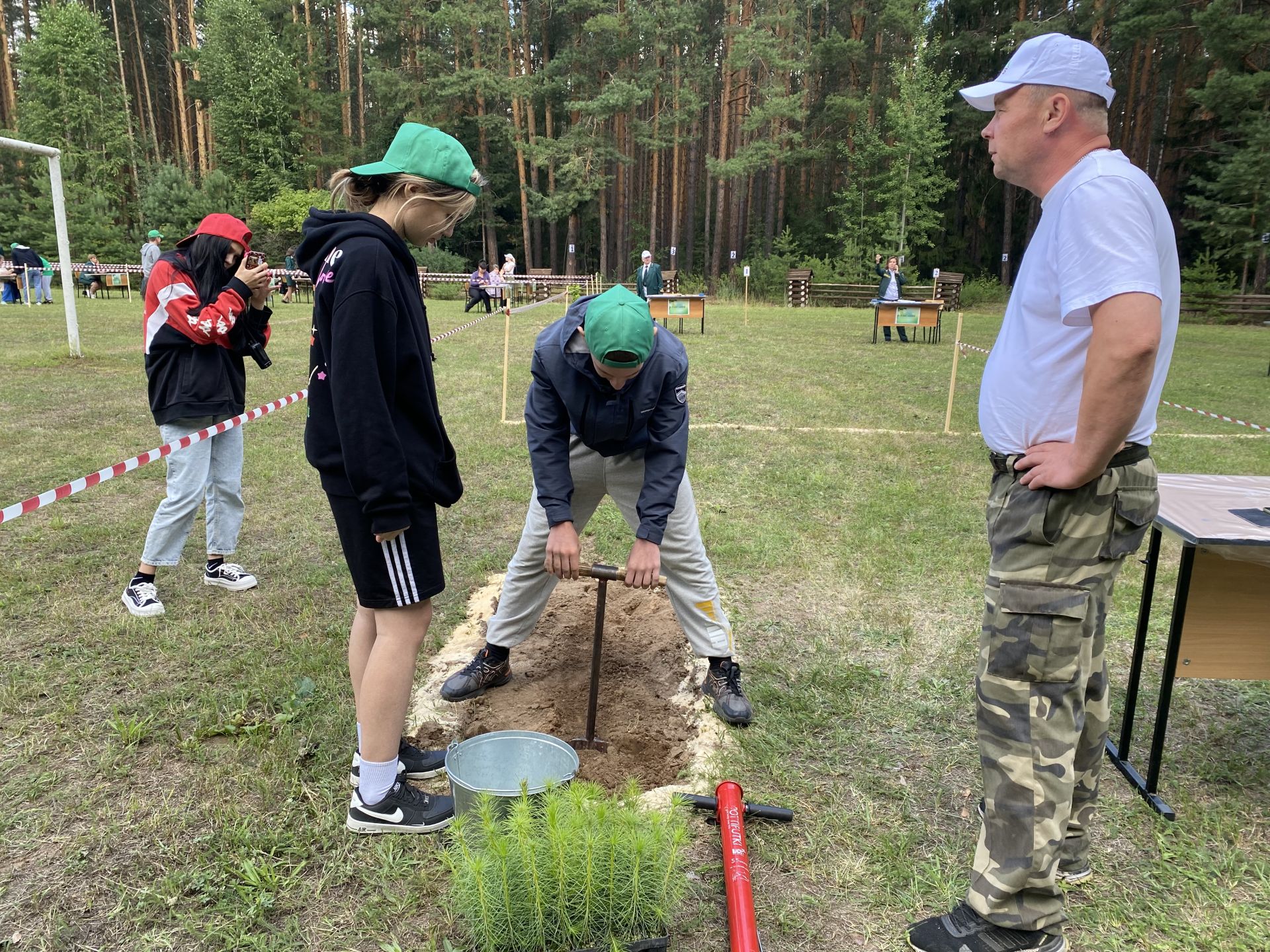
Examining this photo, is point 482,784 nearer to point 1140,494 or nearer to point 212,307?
point 1140,494

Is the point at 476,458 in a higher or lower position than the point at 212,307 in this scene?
lower

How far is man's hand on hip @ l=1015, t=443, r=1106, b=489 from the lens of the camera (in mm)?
1858

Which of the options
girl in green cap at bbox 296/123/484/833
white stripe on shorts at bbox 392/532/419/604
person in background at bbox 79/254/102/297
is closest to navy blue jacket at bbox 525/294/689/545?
girl in green cap at bbox 296/123/484/833

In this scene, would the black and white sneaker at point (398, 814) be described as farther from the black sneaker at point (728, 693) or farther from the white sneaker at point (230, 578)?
the white sneaker at point (230, 578)

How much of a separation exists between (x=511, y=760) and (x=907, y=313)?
1522 cm

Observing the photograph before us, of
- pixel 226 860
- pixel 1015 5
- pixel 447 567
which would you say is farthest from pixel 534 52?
pixel 226 860

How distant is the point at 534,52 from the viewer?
127 feet

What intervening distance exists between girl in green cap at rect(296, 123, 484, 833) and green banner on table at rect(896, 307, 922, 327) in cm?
1501

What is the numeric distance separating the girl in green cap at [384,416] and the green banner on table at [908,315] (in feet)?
49.2

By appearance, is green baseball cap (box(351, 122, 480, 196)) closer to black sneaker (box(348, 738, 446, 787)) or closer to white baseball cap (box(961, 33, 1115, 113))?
white baseball cap (box(961, 33, 1115, 113))

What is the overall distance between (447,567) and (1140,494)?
12.1ft

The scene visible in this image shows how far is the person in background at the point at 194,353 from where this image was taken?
3.85m

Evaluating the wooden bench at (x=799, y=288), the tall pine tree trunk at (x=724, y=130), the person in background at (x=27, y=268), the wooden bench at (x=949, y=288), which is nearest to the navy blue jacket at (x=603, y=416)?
the person in background at (x=27, y=268)

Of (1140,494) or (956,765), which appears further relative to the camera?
(956,765)
